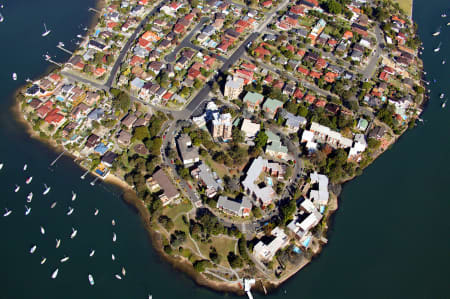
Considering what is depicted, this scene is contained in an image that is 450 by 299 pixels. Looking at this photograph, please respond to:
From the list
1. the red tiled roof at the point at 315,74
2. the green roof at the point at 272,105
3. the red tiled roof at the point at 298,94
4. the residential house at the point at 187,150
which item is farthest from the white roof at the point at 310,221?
the red tiled roof at the point at 315,74

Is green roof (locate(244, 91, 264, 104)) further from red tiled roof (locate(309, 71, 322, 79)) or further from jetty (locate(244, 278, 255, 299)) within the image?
jetty (locate(244, 278, 255, 299))

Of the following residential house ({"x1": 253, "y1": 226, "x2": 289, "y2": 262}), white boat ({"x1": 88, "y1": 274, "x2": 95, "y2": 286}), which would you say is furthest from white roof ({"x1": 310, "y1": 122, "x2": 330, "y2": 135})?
white boat ({"x1": 88, "y1": 274, "x2": 95, "y2": 286})

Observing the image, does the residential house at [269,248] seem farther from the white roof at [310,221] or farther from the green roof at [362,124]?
the green roof at [362,124]

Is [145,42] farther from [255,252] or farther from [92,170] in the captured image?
[255,252]

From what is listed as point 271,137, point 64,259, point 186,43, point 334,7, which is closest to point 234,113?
point 271,137

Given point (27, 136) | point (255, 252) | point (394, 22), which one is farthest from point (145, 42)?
point (394, 22)

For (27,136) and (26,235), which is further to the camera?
(27,136)

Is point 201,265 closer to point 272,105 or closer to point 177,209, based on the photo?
point 177,209
